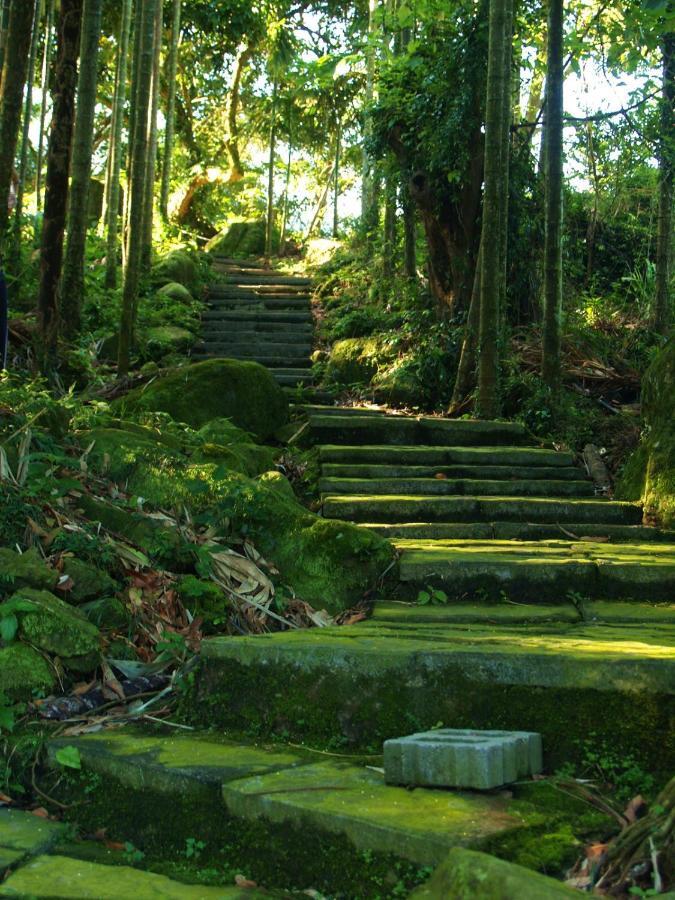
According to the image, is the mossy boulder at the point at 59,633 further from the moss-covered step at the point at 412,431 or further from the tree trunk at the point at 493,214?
the tree trunk at the point at 493,214

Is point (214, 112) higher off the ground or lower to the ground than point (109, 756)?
higher

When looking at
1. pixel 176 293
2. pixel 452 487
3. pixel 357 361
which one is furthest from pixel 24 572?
pixel 176 293

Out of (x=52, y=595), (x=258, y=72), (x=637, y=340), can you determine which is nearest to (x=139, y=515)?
(x=52, y=595)

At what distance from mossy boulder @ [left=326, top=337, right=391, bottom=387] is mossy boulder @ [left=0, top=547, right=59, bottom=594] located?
7361mm

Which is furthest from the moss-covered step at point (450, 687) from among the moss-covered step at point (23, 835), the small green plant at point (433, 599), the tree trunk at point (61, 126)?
the tree trunk at point (61, 126)

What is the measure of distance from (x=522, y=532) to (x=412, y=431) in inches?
79.9

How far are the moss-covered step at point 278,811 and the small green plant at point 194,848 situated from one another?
0.01m

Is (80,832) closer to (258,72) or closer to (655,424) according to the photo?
(655,424)

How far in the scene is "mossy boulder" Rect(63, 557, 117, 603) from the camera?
144 inches

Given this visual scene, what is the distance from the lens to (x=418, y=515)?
5789 mm

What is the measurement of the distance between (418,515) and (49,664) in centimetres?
300

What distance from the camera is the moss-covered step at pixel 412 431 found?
7230 mm

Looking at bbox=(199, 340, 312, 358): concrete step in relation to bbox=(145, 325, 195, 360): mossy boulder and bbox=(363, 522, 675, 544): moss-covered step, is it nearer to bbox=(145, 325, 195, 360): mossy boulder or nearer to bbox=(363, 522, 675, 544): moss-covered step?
bbox=(145, 325, 195, 360): mossy boulder

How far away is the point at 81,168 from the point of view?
9938 millimetres
